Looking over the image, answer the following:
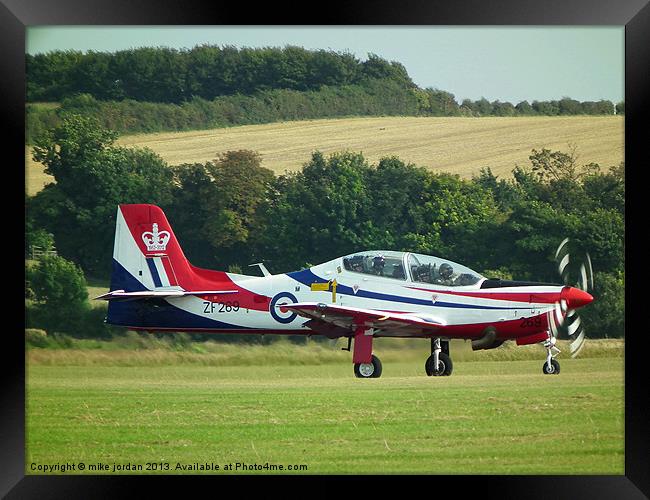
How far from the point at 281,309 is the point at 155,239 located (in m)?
2.43

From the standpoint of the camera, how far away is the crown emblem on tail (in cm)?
1830

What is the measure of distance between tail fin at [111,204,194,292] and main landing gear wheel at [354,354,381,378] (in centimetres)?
306

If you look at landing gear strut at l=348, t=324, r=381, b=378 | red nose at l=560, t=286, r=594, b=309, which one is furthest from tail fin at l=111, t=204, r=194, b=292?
red nose at l=560, t=286, r=594, b=309

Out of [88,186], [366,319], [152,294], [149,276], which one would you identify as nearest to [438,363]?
[366,319]

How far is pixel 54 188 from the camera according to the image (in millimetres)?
23750

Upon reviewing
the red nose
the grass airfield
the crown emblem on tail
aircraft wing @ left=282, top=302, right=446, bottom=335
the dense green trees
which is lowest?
the grass airfield

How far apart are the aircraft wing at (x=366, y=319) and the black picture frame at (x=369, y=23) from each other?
4261 millimetres

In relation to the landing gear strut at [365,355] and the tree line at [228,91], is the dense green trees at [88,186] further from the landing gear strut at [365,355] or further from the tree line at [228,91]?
the landing gear strut at [365,355]

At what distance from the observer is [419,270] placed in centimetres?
1680

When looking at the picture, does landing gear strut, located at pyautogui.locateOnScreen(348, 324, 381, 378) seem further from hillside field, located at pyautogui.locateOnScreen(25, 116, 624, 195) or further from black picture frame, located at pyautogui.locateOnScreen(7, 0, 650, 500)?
hillside field, located at pyautogui.locateOnScreen(25, 116, 624, 195)

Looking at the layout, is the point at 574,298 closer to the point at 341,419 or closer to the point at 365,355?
the point at 365,355

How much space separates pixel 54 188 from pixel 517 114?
33.3ft

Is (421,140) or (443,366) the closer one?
(443,366)

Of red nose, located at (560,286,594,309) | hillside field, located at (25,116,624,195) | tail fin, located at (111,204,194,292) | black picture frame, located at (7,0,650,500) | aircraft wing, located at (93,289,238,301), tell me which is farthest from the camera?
hillside field, located at (25,116,624,195)
